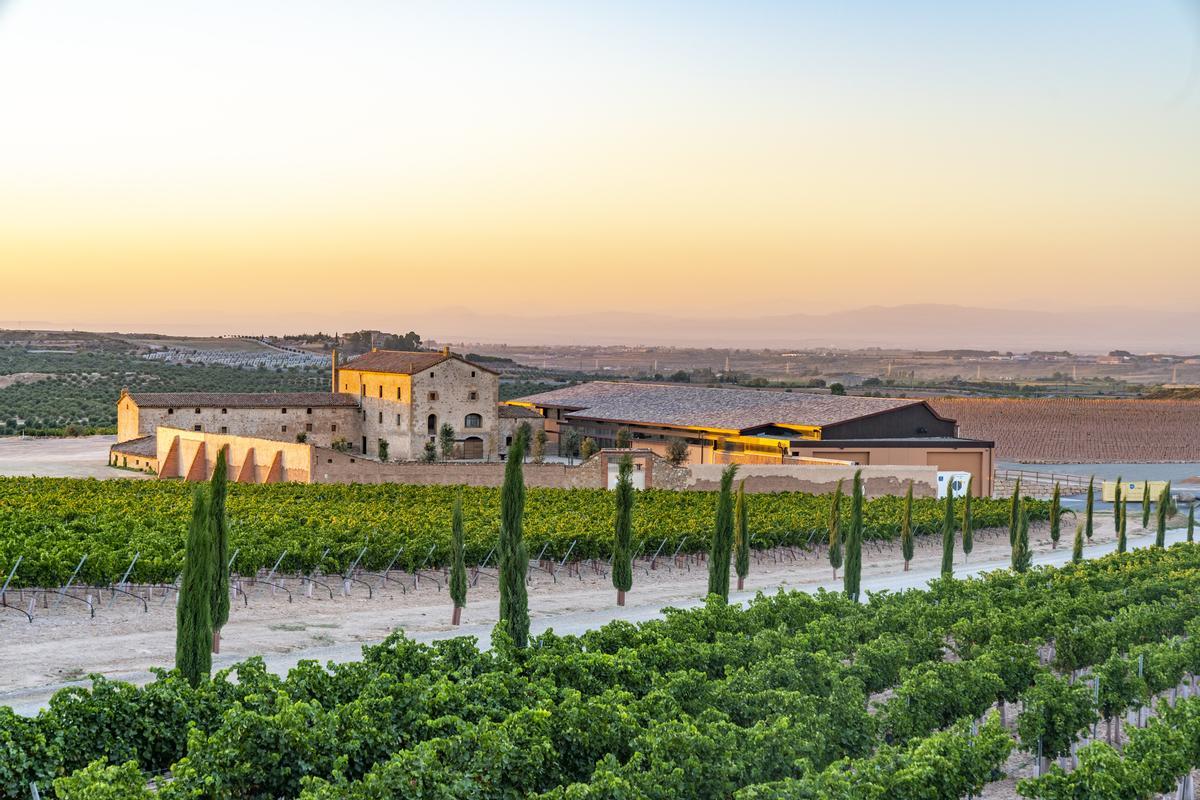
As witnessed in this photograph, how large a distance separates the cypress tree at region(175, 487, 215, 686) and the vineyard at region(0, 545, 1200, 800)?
3.84ft

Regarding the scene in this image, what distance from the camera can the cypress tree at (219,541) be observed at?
1859 centimetres

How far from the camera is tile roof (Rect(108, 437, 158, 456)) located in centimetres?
5603

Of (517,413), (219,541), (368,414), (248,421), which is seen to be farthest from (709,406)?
(219,541)

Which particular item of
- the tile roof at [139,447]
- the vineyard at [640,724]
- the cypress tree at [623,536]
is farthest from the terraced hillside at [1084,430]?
the vineyard at [640,724]

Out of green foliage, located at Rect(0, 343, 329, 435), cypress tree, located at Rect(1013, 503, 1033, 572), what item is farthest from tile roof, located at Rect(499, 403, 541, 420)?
cypress tree, located at Rect(1013, 503, 1033, 572)

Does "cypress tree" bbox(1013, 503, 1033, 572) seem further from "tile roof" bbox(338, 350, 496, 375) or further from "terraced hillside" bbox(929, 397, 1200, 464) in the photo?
"terraced hillside" bbox(929, 397, 1200, 464)

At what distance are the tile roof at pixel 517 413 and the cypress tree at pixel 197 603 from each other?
43998mm

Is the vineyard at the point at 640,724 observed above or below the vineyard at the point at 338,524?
above

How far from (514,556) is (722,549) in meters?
6.35

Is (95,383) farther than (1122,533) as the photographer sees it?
Yes

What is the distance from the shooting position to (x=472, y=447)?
58188 millimetres

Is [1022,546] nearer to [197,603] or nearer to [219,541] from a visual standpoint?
[219,541]

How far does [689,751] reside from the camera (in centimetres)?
1239

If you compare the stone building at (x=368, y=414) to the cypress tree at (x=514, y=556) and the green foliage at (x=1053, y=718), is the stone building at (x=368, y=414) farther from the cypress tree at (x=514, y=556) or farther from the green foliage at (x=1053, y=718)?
the green foliage at (x=1053, y=718)
